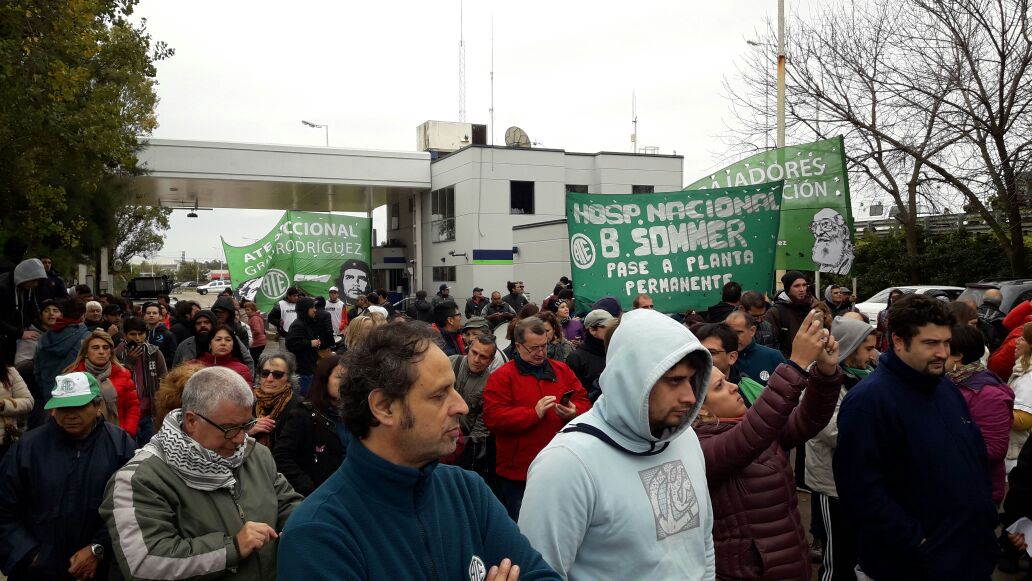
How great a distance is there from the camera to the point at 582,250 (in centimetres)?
1018

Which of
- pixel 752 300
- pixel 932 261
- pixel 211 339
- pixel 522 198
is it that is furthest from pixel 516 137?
pixel 211 339

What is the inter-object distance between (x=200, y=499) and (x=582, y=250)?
747 cm

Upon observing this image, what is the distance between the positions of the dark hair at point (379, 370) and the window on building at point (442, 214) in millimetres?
31940

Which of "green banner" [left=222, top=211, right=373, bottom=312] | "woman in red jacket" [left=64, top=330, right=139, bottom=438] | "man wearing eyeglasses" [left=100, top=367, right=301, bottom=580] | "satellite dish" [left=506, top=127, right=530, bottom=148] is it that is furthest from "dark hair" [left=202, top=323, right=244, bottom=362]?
"satellite dish" [left=506, top=127, right=530, bottom=148]

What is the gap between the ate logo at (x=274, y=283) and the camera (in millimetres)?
17609

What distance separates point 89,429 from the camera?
4.07 meters

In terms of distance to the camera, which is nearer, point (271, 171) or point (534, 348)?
point (534, 348)

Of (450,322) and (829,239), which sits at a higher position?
(829,239)

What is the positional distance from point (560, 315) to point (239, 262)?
9.67 m

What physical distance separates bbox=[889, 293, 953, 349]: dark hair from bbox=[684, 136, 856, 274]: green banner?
644 cm

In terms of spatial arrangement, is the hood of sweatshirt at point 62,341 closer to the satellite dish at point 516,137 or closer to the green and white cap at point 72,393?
the green and white cap at point 72,393

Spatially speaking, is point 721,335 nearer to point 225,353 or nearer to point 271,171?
point 225,353

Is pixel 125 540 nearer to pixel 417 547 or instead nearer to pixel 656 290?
pixel 417 547

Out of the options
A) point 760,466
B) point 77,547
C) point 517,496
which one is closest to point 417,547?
point 760,466
